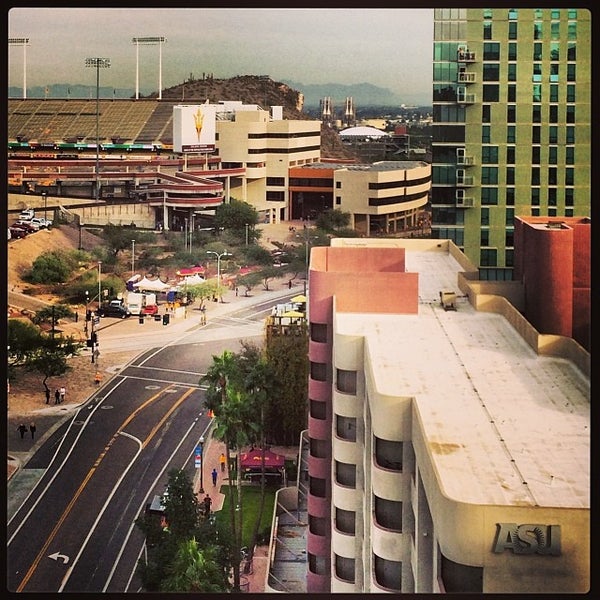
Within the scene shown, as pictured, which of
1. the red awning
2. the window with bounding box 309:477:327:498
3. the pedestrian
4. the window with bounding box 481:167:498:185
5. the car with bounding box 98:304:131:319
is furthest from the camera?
the car with bounding box 98:304:131:319

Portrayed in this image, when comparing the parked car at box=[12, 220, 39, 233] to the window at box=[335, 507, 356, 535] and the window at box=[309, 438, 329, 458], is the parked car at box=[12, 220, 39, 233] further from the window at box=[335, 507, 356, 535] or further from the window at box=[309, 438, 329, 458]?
the window at box=[335, 507, 356, 535]

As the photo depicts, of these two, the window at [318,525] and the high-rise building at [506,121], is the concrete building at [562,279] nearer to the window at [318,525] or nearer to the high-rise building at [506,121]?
the window at [318,525]

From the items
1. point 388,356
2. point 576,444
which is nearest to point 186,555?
point 388,356

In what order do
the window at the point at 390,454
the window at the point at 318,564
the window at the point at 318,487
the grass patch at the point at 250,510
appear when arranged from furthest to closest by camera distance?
the grass patch at the point at 250,510
the window at the point at 318,487
the window at the point at 318,564
the window at the point at 390,454

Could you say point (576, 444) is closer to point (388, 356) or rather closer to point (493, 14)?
point (388, 356)

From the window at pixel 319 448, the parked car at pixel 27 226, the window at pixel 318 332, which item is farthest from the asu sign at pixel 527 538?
the parked car at pixel 27 226

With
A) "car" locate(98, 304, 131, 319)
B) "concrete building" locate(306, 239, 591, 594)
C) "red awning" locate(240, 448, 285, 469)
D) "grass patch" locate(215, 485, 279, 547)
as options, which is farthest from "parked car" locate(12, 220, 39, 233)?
"concrete building" locate(306, 239, 591, 594)
